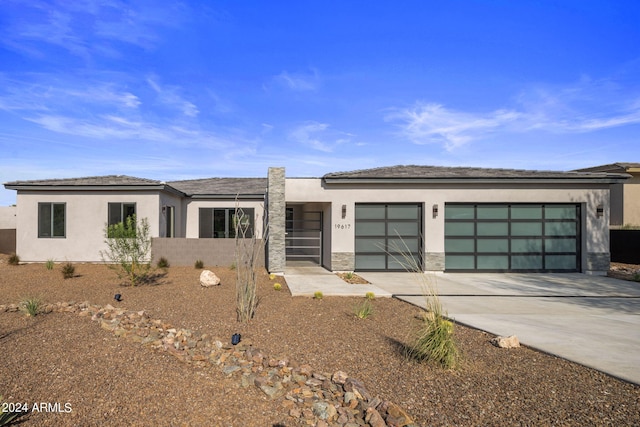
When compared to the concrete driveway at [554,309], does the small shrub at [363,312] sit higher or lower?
higher

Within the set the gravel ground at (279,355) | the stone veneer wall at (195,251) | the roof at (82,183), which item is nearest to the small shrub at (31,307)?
the gravel ground at (279,355)

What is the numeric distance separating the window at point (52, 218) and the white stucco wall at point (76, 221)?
0.57ft

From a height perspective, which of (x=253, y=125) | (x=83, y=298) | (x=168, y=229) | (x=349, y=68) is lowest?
(x=83, y=298)

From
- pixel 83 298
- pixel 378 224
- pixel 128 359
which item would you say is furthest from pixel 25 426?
pixel 378 224

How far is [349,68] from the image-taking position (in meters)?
14.4

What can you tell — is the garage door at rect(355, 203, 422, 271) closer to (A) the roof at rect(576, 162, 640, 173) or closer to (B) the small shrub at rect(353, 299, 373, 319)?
(B) the small shrub at rect(353, 299, 373, 319)

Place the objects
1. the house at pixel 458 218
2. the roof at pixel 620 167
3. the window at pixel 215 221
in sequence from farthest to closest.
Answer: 1. the roof at pixel 620 167
2. the window at pixel 215 221
3. the house at pixel 458 218

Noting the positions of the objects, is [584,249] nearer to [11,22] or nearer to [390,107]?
[390,107]

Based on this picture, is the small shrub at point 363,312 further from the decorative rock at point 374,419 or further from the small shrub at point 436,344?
the decorative rock at point 374,419

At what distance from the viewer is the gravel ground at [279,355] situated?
357 centimetres

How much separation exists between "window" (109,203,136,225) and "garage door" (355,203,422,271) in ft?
30.8

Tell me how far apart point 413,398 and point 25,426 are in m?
3.57

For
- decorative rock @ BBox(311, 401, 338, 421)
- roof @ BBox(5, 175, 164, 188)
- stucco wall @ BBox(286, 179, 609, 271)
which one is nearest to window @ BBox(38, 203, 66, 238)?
roof @ BBox(5, 175, 164, 188)

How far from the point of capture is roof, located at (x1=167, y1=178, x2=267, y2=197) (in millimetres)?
19500
